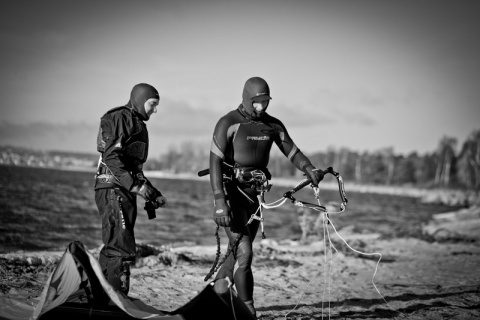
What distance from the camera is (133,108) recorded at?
4.59m

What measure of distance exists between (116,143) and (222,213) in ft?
4.61

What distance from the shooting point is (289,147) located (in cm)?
517

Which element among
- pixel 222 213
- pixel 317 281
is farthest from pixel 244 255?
pixel 317 281

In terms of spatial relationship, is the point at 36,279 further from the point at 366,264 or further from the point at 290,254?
the point at 366,264

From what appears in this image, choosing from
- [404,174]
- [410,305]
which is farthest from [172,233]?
[404,174]

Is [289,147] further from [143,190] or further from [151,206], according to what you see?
[143,190]

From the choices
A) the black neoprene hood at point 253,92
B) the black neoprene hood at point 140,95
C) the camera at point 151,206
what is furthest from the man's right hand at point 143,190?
the black neoprene hood at point 253,92

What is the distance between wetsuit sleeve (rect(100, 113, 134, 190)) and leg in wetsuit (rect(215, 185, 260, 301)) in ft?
4.25

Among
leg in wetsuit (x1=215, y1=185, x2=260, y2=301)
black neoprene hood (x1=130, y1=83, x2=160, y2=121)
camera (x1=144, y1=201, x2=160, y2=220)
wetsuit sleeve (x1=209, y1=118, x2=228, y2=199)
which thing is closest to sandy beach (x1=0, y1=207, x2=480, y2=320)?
leg in wetsuit (x1=215, y1=185, x2=260, y2=301)

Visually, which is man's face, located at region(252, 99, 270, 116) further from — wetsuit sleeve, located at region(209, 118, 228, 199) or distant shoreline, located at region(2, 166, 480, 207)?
distant shoreline, located at region(2, 166, 480, 207)

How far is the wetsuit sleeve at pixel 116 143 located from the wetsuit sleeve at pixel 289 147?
74.5 inches

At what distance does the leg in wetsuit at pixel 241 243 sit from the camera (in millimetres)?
4414

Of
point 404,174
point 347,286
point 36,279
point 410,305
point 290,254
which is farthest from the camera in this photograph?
point 404,174

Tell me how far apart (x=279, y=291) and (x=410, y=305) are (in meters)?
2.12
